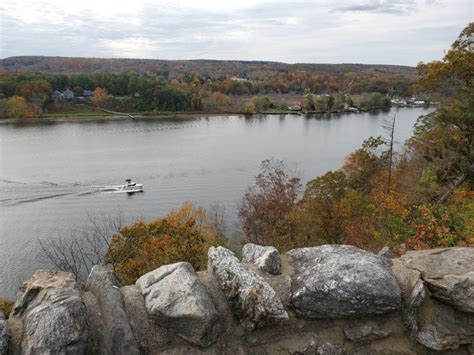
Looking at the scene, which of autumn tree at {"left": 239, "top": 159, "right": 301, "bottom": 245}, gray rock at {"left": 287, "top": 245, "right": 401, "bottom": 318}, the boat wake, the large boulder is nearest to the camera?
the large boulder

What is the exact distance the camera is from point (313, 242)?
63.2ft

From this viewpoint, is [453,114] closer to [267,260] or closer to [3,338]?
[267,260]

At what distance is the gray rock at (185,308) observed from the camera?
184 inches

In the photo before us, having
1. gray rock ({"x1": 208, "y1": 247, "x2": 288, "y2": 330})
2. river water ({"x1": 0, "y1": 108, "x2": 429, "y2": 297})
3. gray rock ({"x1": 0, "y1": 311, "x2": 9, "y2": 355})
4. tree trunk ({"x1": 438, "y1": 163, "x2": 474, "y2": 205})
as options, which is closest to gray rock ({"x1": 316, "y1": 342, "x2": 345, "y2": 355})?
gray rock ({"x1": 208, "y1": 247, "x2": 288, "y2": 330})

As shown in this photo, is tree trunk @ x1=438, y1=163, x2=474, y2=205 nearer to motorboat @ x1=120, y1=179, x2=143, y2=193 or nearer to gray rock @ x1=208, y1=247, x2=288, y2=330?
gray rock @ x1=208, y1=247, x2=288, y2=330

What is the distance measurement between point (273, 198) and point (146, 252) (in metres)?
11.3

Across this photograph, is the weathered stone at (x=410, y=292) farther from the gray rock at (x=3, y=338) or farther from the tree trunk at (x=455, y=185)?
the tree trunk at (x=455, y=185)

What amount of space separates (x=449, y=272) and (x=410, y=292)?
57 centimetres

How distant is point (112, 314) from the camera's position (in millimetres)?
4738

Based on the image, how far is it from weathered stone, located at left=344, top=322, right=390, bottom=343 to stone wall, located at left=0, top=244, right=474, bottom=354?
0.04 feet

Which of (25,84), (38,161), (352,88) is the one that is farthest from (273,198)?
(352,88)

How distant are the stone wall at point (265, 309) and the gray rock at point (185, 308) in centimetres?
1

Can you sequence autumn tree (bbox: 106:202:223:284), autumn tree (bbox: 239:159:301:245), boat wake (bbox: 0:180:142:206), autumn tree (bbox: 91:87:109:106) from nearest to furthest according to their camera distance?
autumn tree (bbox: 106:202:223:284) < autumn tree (bbox: 239:159:301:245) < boat wake (bbox: 0:180:142:206) < autumn tree (bbox: 91:87:109:106)

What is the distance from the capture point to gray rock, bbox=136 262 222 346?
468cm
